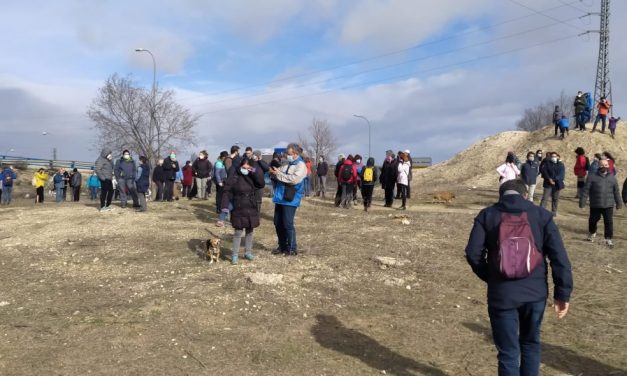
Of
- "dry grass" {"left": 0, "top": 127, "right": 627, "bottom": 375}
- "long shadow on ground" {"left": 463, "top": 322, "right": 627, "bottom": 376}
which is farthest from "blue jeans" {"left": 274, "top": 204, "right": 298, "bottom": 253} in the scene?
"long shadow on ground" {"left": 463, "top": 322, "right": 627, "bottom": 376}

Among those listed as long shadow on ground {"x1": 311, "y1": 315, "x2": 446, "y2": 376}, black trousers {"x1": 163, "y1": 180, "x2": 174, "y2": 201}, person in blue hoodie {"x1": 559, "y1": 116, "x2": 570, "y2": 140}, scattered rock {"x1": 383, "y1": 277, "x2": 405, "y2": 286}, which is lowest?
long shadow on ground {"x1": 311, "y1": 315, "x2": 446, "y2": 376}

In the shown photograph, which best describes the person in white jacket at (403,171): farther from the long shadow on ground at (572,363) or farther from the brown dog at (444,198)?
the long shadow on ground at (572,363)

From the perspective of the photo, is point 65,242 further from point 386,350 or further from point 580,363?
point 580,363

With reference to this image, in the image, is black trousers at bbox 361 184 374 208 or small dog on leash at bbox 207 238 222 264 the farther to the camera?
black trousers at bbox 361 184 374 208

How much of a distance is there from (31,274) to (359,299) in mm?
5127

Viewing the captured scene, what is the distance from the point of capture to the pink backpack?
373 centimetres

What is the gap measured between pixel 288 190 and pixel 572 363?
4669 millimetres

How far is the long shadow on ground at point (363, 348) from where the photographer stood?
4.88m

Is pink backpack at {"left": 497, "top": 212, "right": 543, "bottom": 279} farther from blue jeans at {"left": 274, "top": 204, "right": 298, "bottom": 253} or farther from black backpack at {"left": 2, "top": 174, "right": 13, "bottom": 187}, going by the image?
black backpack at {"left": 2, "top": 174, "right": 13, "bottom": 187}

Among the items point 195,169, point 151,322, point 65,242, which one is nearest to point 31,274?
point 65,242

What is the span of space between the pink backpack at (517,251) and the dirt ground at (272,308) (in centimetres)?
154

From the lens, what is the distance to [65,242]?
10.2 metres

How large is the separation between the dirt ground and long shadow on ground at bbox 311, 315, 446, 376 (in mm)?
20

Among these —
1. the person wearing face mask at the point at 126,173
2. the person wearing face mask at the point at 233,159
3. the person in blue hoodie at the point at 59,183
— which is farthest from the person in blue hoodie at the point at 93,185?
the person wearing face mask at the point at 233,159
